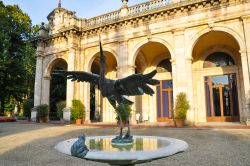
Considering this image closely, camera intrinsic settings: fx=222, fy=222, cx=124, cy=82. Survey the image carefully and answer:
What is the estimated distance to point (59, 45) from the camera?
18969 mm

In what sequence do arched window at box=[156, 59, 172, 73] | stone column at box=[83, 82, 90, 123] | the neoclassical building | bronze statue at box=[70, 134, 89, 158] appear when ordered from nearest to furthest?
1. bronze statue at box=[70, 134, 89, 158]
2. the neoclassical building
3. stone column at box=[83, 82, 90, 123]
4. arched window at box=[156, 59, 172, 73]

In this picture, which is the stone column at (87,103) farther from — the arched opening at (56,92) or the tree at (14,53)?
the tree at (14,53)

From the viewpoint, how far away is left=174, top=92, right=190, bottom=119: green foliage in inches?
506

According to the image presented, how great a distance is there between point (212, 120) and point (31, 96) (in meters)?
22.5

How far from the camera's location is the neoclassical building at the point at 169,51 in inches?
525

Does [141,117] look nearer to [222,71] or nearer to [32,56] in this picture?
[222,71]

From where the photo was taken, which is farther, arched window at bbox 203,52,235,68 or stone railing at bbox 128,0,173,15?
arched window at bbox 203,52,235,68

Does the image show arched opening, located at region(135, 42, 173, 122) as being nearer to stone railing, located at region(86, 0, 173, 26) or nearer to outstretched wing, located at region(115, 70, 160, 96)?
stone railing, located at region(86, 0, 173, 26)

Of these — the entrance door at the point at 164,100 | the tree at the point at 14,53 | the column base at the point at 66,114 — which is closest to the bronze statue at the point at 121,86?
the column base at the point at 66,114

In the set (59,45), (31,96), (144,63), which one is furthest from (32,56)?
Answer: (144,63)

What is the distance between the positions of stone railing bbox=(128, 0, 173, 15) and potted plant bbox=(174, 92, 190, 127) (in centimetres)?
661

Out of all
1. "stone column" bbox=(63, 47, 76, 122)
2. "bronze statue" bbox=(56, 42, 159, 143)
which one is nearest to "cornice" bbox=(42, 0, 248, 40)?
"stone column" bbox=(63, 47, 76, 122)

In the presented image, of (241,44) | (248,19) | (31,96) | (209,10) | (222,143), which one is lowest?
(222,143)

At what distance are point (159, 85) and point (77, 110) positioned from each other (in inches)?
263
